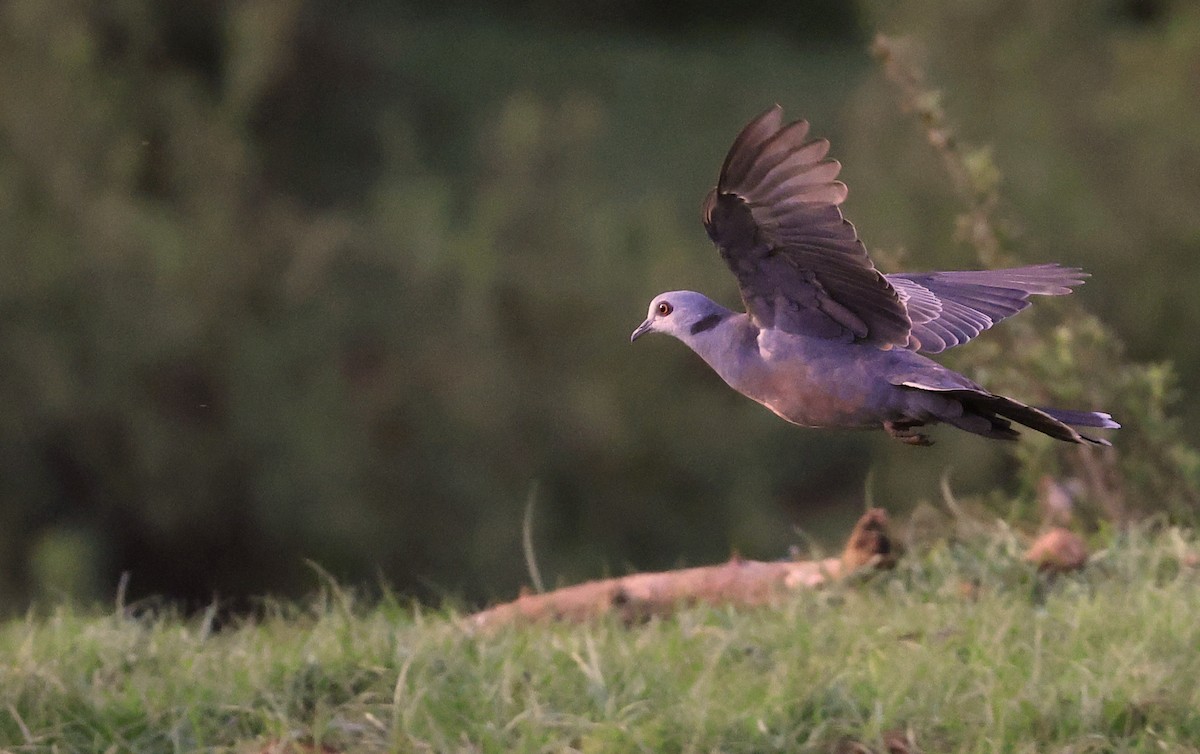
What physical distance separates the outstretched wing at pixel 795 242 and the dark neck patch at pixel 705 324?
0.20 feet

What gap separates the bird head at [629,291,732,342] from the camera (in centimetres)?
284

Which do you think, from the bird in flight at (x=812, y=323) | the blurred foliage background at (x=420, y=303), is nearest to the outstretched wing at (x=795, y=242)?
the bird in flight at (x=812, y=323)

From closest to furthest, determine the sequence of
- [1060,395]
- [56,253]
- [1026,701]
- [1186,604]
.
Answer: [1026,701], [1186,604], [1060,395], [56,253]

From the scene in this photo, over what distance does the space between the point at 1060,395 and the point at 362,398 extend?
4.82 m

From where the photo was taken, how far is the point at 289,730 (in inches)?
119

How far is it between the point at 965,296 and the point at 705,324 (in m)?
0.62

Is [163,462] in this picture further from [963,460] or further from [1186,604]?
[1186,604]

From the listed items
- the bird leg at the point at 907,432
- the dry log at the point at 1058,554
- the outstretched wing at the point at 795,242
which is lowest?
the dry log at the point at 1058,554

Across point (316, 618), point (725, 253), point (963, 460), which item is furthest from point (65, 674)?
point (963, 460)

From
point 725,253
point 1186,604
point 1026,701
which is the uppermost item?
point 725,253

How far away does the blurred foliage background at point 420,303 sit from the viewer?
8.16m

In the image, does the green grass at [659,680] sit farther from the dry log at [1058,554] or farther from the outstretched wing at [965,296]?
the outstretched wing at [965,296]

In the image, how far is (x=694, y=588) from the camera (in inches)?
162

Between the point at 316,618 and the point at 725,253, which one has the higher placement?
the point at 725,253
